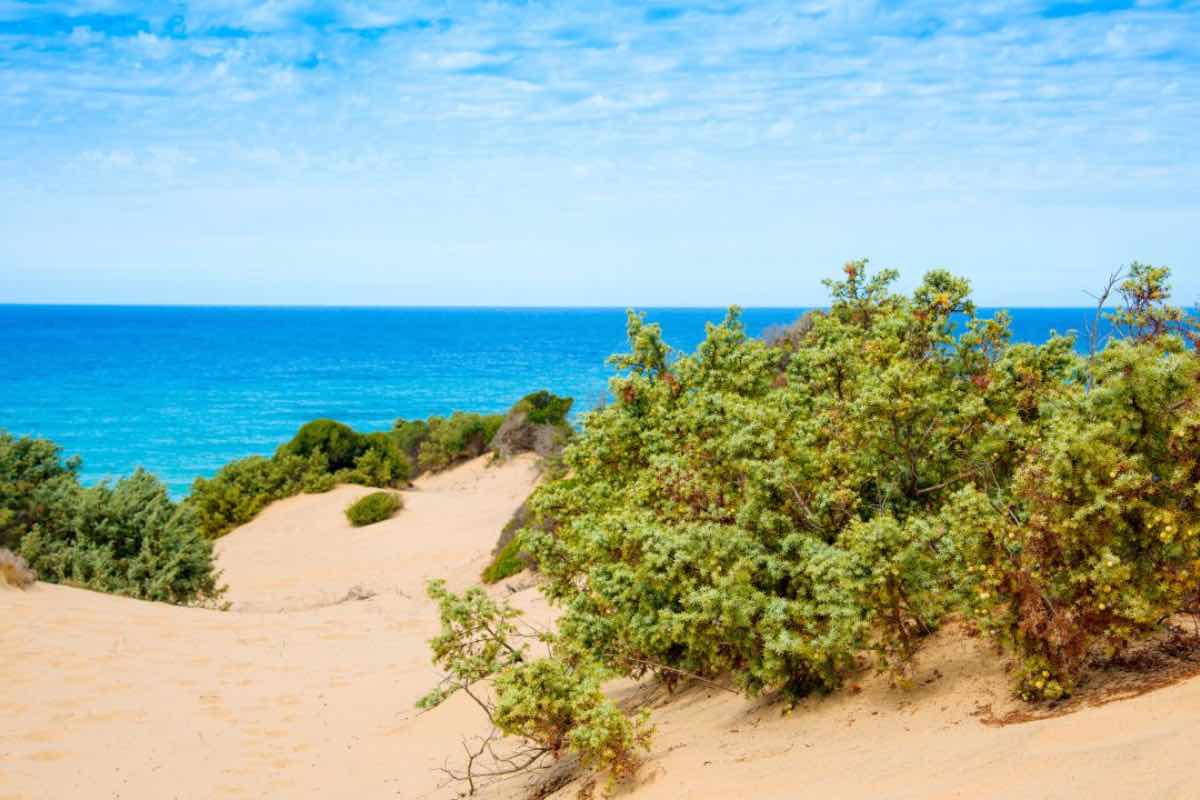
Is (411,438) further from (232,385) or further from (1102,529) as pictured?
(232,385)

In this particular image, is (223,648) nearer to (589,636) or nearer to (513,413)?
(589,636)

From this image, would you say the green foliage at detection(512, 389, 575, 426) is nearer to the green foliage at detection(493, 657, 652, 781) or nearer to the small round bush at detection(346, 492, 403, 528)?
the small round bush at detection(346, 492, 403, 528)

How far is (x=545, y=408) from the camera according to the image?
35.3 meters

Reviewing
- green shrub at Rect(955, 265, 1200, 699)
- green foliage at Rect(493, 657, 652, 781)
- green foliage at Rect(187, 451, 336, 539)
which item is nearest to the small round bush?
green foliage at Rect(187, 451, 336, 539)

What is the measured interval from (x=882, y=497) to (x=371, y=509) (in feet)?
71.9

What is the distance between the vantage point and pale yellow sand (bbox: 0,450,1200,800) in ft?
17.7

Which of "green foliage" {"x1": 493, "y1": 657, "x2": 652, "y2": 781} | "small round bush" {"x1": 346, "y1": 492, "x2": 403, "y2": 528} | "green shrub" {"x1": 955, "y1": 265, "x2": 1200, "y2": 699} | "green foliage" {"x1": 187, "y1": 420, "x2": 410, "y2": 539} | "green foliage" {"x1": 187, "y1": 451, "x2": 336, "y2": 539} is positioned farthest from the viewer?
"green foliage" {"x1": 187, "y1": 420, "x2": 410, "y2": 539}

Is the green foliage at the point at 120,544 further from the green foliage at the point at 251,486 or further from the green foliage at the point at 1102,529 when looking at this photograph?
the green foliage at the point at 1102,529

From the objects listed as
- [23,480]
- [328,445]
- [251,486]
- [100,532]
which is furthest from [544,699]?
[328,445]

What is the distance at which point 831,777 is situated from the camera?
5.88m

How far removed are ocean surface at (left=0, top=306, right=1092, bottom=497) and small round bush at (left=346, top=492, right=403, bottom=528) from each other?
6717mm

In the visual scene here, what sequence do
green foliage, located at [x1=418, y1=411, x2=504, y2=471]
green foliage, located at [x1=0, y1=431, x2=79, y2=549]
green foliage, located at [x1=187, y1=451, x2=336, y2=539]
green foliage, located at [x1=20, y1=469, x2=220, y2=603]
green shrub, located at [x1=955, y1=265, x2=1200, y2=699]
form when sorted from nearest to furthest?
green shrub, located at [x1=955, y1=265, x2=1200, y2=699] < green foliage, located at [x1=20, y1=469, x2=220, y2=603] < green foliage, located at [x1=0, y1=431, x2=79, y2=549] < green foliage, located at [x1=187, y1=451, x2=336, y2=539] < green foliage, located at [x1=418, y1=411, x2=504, y2=471]

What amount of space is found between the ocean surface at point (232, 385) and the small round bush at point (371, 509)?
6.72 meters

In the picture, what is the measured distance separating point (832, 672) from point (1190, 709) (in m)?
2.20
